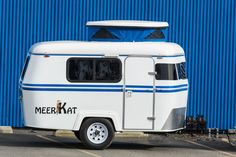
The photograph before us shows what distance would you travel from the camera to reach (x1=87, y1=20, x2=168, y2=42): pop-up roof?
1591cm

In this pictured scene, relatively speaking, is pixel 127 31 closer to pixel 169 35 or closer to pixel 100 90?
pixel 100 90

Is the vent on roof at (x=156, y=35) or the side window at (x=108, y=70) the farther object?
the vent on roof at (x=156, y=35)

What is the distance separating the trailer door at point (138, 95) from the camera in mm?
15156

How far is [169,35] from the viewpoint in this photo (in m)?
19.6

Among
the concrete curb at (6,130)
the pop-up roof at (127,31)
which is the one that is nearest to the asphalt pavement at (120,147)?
the concrete curb at (6,130)

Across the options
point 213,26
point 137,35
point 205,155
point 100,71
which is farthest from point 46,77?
point 213,26

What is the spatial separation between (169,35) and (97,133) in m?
5.29

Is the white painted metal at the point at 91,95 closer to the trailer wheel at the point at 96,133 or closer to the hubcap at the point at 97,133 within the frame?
the trailer wheel at the point at 96,133

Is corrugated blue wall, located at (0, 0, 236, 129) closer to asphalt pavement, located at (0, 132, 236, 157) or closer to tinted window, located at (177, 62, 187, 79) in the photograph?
asphalt pavement, located at (0, 132, 236, 157)

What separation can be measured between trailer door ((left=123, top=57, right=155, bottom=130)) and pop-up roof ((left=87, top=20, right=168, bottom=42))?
36.9 inches

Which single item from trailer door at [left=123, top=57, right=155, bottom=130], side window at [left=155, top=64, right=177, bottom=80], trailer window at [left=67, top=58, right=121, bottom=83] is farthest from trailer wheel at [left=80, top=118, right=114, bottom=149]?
side window at [left=155, top=64, right=177, bottom=80]

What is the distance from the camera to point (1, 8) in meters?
19.5

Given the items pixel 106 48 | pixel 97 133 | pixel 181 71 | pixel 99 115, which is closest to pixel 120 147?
pixel 97 133

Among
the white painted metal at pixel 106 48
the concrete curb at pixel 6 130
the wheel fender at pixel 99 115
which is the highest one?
the white painted metal at pixel 106 48
